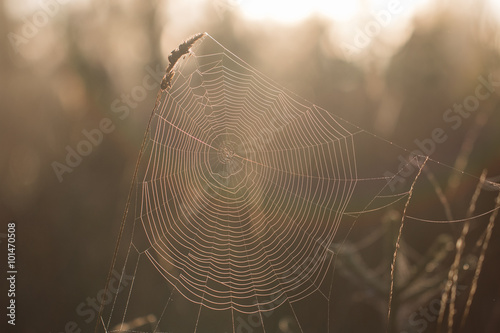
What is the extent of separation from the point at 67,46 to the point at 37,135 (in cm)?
217

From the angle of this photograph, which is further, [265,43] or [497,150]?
[265,43]

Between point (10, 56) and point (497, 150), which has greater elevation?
point (10, 56)

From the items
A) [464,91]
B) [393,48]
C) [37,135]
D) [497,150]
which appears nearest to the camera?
[497,150]

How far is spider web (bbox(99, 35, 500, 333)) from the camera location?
14.1 feet

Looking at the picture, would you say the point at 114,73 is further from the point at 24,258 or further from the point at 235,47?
the point at 24,258

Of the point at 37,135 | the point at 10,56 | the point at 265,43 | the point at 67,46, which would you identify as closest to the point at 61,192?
the point at 37,135

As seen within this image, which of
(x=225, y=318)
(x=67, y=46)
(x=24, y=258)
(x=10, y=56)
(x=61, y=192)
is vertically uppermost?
(x=67, y=46)

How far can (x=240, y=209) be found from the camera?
18.4 feet

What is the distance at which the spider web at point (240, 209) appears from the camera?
14.1 ft

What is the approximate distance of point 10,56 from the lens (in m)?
6.69

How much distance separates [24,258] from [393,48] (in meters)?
7.08

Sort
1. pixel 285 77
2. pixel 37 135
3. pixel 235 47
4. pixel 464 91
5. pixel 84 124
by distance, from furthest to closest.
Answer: pixel 235 47
pixel 285 77
pixel 84 124
pixel 37 135
pixel 464 91

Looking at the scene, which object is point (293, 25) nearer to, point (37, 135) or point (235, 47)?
point (235, 47)

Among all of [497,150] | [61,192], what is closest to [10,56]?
[61,192]
